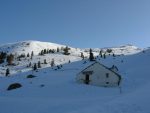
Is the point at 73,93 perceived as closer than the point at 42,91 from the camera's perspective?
Yes

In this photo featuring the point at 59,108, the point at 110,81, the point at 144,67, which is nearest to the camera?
the point at 59,108

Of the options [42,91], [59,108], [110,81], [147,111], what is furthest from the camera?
[110,81]

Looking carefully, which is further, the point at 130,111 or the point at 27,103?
the point at 27,103

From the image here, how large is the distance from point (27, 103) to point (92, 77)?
3161cm

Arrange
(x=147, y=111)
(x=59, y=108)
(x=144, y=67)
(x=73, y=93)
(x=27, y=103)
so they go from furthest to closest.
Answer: (x=144, y=67) → (x=73, y=93) → (x=27, y=103) → (x=59, y=108) → (x=147, y=111)

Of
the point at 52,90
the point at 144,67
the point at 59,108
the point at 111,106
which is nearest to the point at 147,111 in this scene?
the point at 111,106

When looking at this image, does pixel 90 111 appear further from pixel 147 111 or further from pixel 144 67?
pixel 144 67

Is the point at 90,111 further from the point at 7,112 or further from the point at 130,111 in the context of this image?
the point at 7,112

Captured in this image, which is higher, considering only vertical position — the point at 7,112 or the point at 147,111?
the point at 147,111

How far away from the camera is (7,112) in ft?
119

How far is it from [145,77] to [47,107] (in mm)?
50378

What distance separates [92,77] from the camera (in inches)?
2717

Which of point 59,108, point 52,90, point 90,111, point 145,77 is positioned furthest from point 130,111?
point 145,77

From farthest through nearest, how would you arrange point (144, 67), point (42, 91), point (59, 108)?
1. point (144, 67)
2. point (42, 91)
3. point (59, 108)
